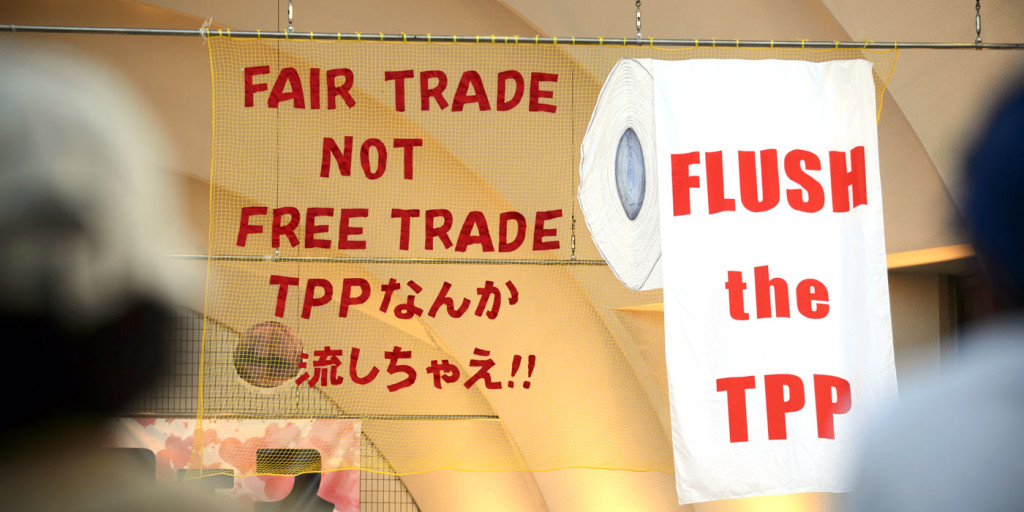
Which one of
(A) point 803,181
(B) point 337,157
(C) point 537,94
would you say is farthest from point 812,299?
(B) point 337,157

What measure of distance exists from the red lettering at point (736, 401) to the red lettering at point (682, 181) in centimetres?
60

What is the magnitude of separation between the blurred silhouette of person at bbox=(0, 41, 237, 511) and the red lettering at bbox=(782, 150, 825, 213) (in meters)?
2.11

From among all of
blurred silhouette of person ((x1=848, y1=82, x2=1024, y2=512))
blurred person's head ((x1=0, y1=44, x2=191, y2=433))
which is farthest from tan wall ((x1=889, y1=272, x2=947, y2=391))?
blurred silhouette of person ((x1=848, y1=82, x2=1024, y2=512))

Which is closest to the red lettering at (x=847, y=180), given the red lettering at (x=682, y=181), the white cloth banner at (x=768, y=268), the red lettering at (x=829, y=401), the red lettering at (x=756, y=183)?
the white cloth banner at (x=768, y=268)

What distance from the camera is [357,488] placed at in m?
8.65

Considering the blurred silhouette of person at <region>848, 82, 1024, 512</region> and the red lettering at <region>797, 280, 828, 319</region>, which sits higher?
the red lettering at <region>797, 280, 828, 319</region>

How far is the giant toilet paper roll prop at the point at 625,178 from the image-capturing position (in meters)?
3.38

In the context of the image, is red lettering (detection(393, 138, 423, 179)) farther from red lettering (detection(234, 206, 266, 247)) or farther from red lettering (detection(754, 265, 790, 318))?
red lettering (detection(754, 265, 790, 318))

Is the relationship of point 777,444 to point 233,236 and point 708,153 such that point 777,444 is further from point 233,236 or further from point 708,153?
point 233,236

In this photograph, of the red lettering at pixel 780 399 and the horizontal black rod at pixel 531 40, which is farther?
the horizontal black rod at pixel 531 40

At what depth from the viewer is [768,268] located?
10.6 feet

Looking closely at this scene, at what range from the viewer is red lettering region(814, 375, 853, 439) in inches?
124

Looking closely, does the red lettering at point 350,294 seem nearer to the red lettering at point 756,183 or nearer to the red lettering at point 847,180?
the red lettering at point 756,183

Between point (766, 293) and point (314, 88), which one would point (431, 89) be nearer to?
point (314, 88)
